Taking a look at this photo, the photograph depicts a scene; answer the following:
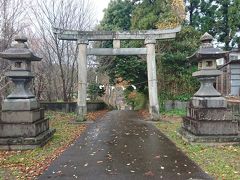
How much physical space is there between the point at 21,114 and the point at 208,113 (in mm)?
5955

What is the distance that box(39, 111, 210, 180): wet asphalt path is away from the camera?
5984mm

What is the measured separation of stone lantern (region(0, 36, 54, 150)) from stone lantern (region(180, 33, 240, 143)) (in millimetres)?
4934

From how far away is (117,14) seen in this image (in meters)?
31.0

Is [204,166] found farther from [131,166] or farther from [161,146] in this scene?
[161,146]

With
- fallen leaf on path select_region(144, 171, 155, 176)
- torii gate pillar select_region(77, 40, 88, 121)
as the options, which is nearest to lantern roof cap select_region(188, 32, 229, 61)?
fallen leaf on path select_region(144, 171, 155, 176)

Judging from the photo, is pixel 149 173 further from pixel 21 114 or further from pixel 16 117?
pixel 16 117

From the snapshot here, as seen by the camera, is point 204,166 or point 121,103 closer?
point 204,166

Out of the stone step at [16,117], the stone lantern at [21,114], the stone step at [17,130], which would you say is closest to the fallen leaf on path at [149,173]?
the stone lantern at [21,114]

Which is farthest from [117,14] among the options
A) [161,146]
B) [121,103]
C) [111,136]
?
[161,146]

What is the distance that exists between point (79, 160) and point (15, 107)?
10.6 ft

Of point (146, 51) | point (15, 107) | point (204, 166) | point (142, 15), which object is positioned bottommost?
point (204, 166)

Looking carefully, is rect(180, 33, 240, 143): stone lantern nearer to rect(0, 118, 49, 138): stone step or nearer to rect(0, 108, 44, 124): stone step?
rect(0, 118, 49, 138): stone step

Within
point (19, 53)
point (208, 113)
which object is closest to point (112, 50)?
point (19, 53)

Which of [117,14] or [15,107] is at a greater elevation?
[117,14]
